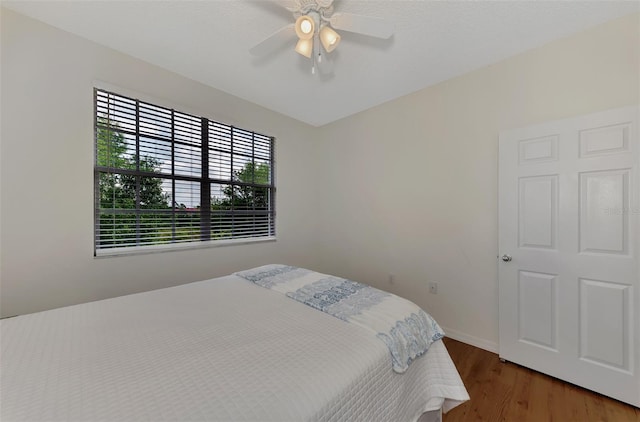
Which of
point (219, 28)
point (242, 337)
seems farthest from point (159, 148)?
point (242, 337)

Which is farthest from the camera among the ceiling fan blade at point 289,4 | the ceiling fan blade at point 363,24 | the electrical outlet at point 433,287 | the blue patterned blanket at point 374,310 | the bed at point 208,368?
the electrical outlet at point 433,287

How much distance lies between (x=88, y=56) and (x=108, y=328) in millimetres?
2021

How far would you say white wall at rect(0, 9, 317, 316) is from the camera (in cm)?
165

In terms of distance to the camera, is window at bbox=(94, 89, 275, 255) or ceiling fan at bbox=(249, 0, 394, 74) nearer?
ceiling fan at bbox=(249, 0, 394, 74)

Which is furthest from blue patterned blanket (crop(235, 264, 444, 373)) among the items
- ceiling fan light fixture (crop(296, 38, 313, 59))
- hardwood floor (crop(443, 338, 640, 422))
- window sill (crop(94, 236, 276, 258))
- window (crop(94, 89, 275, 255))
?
ceiling fan light fixture (crop(296, 38, 313, 59))

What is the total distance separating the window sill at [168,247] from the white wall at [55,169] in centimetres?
5

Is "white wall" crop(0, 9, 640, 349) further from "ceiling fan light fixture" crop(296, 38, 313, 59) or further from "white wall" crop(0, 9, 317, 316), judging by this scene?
"ceiling fan light fixture" crop(296, 38, 313, 59)

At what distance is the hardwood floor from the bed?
48 cm

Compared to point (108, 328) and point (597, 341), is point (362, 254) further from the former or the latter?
point (108, 328)

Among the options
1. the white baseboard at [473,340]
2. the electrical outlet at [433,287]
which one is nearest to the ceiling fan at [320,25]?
the electrical outlet at [433,287]

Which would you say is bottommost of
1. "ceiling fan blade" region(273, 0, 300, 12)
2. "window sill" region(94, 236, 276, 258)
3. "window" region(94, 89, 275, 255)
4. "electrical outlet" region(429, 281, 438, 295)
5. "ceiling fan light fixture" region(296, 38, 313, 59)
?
"electrical outlet" region(429, 281, 438, 295)

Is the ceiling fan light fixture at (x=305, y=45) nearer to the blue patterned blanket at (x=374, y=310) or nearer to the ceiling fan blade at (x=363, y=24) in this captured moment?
the ceiling fan blade at (x=363, y=24)

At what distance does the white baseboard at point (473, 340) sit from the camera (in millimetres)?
2150

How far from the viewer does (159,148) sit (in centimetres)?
230
